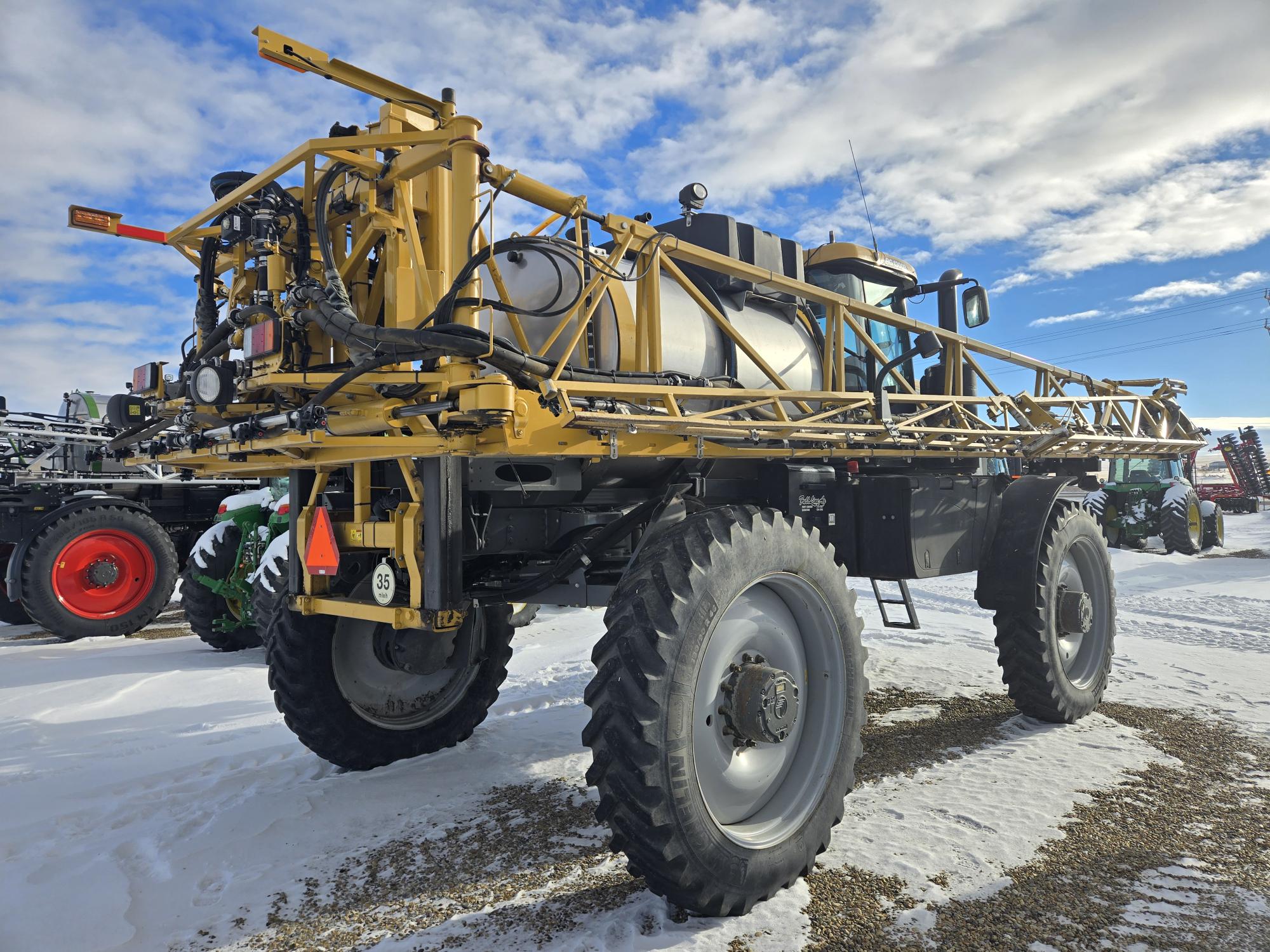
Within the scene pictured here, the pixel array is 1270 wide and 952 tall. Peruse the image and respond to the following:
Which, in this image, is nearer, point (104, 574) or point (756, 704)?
point (756, 704)

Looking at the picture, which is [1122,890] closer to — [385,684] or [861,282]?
[385,684]

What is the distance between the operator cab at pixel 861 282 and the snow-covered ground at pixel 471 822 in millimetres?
2269

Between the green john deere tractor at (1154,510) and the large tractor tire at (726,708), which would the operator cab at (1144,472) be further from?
the large tractor tire at (726,708)

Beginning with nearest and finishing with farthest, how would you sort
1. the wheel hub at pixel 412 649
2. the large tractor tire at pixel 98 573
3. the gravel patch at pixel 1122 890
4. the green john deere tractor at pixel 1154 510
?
the gravel patch at pixel 1122 890
the wheel hub at pixel 412 649
the large tractor tire at pixel 98 573
the green john deere tractor at pixel 1154 510

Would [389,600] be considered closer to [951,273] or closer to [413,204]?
[413,204]

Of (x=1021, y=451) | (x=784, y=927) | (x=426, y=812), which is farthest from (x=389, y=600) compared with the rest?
(x=1021, y=451)

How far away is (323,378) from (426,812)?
205 cm

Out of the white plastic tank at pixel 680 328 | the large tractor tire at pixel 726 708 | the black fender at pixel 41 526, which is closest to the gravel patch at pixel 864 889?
the large tractor tire at pixel 726 708

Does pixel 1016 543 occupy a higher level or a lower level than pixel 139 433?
lower

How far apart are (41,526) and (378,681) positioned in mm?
6863

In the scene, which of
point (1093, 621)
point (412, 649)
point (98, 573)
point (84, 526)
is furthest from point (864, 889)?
point (84, 526)

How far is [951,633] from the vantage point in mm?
8305

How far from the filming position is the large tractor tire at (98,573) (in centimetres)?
873

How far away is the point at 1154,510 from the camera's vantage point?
1734 centimetres
